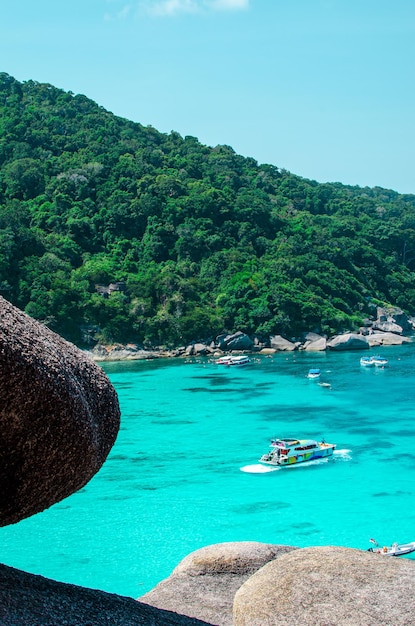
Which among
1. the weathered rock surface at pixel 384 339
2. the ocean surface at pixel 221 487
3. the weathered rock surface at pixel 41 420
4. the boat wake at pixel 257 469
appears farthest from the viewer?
the weathered rock surface at pixel 384 339

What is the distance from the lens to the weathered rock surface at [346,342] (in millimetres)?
75625

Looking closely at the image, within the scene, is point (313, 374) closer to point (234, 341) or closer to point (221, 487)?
point (234, 341)

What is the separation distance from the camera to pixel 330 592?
23.4 ft

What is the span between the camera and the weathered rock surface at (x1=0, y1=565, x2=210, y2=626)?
253 inches

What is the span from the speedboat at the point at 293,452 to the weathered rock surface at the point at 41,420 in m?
27.2

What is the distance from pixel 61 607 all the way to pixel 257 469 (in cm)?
2707

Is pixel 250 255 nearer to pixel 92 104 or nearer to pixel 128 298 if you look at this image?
pixel 128 298

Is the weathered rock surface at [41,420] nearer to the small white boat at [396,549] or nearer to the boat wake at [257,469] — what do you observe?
the small white boat at [396,549]

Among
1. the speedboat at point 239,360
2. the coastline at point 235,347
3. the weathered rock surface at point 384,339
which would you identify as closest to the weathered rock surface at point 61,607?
the speedboat at point 239,360

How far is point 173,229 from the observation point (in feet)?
283

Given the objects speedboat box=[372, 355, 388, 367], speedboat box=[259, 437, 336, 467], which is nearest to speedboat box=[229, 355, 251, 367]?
speedboat box=[372, 355, 388, 367]

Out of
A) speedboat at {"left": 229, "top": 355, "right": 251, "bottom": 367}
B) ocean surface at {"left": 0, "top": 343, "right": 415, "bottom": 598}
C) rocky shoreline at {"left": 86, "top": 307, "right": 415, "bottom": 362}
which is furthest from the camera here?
rocky shoreline at {"left": 86, "top": 307, "right": 415, "bottom": 362}

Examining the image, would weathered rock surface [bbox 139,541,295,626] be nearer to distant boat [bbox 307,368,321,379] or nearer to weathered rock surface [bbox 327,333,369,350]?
distant boat [bbox 307,368,321,379]

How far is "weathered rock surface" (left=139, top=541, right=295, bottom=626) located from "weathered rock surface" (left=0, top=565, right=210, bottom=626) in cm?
300
